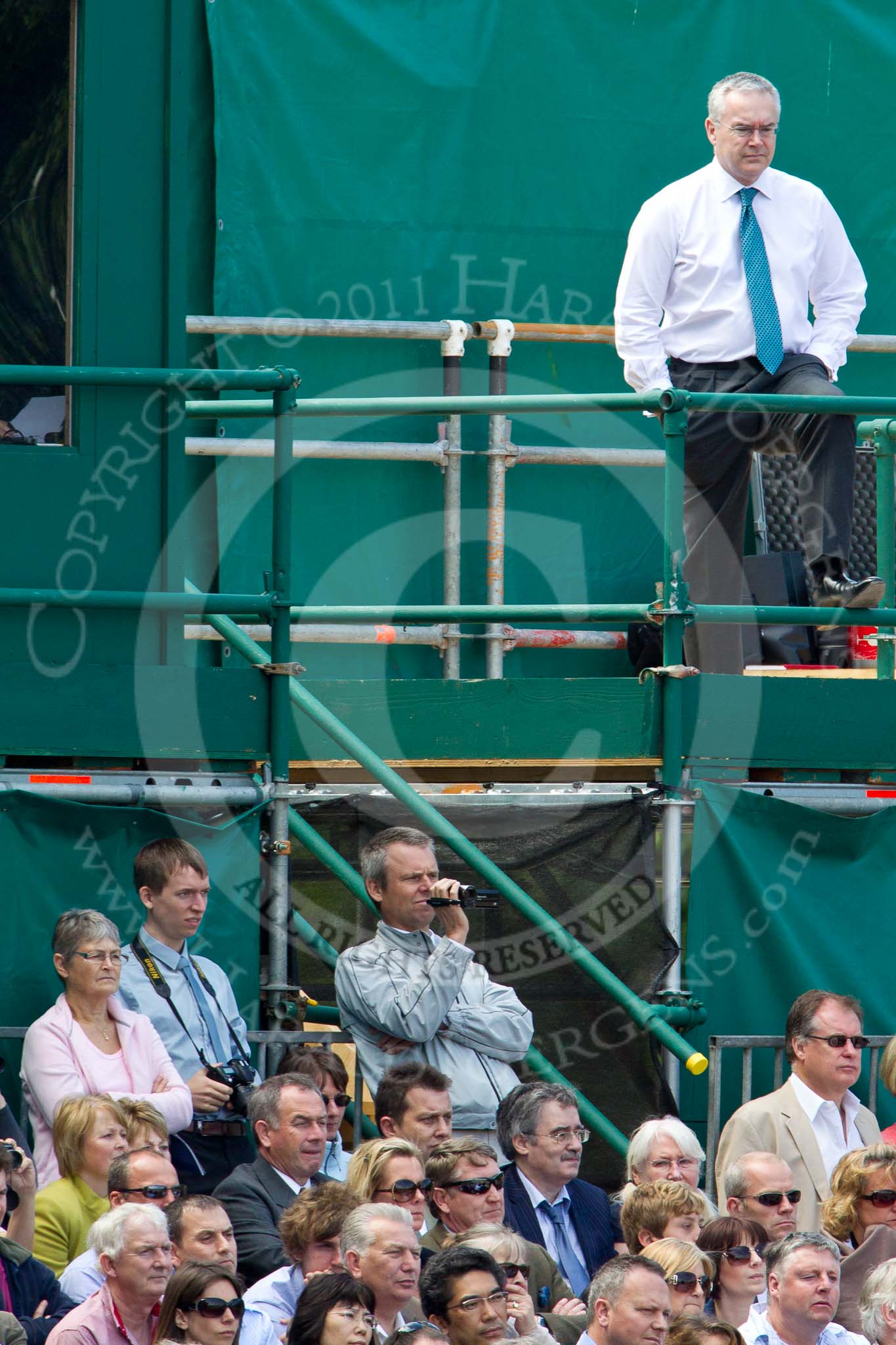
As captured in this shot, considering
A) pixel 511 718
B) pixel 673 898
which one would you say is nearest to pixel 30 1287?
pixel 673 898

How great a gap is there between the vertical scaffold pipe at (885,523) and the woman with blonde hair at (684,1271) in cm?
275

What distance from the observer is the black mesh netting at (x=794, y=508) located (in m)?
11.0

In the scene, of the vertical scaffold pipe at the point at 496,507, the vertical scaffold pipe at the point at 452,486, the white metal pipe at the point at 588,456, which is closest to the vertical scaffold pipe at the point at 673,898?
the vertical scaffold pipe at the point at 496,507

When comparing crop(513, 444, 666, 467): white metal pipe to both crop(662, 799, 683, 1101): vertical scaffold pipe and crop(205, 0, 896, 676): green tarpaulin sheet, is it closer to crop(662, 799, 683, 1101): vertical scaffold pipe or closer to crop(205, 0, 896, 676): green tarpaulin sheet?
crop(205, 0, 896, 676): green tarpaulin sheet

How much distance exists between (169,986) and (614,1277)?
1.77 meters

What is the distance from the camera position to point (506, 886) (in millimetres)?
7762

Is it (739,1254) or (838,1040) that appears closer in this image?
(739,1254)

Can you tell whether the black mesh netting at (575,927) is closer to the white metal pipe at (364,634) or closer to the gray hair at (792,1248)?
the gray hair at (792,1248)

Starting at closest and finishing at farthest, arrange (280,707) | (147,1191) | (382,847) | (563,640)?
1. (147,1191)
2. (382,847)
3. (280,707)
4. (563,640)

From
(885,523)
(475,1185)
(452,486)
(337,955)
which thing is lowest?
(475,1185)

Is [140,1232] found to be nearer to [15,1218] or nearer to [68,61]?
[15,1218]

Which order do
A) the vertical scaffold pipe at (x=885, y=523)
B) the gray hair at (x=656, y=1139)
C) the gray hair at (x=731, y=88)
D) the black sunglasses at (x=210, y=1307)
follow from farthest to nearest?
the vertical scaffold pipe at (x=885, y=523) < the gray hair at (x=731, y=88) < the gray hair at (x=656, y=1139) < the black sunglasses at (x=210, y=1307)

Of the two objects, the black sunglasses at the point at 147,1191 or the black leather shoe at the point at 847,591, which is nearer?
the black sunglasses at the point at 147,1191

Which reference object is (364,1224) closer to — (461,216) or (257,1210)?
(257,1210)
